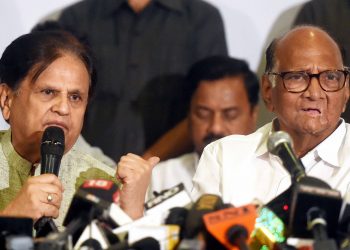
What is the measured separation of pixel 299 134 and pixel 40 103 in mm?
782

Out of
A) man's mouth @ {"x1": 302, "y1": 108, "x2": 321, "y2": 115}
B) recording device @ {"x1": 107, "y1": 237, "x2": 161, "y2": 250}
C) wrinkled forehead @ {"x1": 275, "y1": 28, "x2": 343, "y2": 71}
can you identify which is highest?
wrinkled forehead @ {"x1": 275, "y1": 28, "x2": 343, "y2": 71}

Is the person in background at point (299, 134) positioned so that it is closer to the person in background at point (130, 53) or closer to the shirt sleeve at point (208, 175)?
the shirt sleeve at point (208, 175)

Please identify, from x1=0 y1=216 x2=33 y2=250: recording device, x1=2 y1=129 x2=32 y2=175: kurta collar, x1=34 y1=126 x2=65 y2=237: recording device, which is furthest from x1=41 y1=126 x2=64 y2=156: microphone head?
x1=0 y1=216 x2=33 y2=250: recording device

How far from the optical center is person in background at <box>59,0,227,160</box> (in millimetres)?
3840

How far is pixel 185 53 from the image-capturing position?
3.87 metres

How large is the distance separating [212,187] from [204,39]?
1213 millimetres

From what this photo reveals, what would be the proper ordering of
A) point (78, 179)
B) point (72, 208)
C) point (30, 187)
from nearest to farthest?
point (72, 208) < point (30, 187) < point (78, 179)

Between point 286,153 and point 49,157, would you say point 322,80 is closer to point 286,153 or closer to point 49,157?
point 286,153

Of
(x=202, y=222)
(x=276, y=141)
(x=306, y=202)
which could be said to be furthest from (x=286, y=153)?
(x=202, y=222)

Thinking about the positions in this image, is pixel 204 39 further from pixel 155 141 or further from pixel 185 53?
pixel 155 141

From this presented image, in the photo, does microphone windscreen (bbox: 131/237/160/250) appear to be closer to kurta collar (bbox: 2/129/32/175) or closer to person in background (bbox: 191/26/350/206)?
person in background (bbox: 191/26/350/206)

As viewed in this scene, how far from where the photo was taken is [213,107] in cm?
397

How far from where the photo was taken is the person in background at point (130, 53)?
3840 mm

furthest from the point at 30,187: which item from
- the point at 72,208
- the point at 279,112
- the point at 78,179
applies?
the point at 279,112
